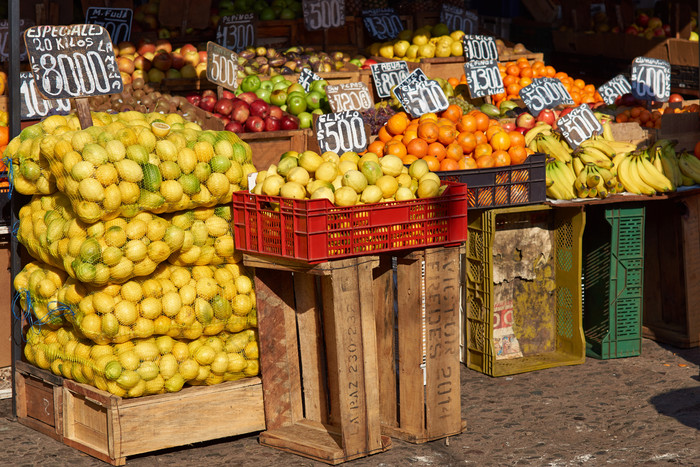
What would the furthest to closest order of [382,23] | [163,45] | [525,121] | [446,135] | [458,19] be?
[458,19], [382,23], [163,45], [525,121], [446,135]

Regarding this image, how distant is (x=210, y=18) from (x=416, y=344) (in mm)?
5589

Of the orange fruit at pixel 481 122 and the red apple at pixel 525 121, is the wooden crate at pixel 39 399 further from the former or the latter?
the red apple at pixel 525 121

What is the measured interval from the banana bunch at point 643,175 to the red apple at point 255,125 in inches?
99.9

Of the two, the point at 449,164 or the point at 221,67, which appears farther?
the point at 221,67

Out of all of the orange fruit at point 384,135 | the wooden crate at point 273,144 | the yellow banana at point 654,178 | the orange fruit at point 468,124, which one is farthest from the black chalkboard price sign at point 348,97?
the yellow banana at point 654,178

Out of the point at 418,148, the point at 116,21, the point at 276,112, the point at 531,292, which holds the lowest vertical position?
the point at 531,292

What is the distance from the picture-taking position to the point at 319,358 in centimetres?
514

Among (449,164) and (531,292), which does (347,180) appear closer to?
(449,164)

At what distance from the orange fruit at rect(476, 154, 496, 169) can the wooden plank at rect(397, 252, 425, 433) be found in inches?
59.5

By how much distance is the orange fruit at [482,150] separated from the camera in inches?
251

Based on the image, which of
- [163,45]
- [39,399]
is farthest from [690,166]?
[163,45]

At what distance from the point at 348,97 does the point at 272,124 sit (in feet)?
2.87

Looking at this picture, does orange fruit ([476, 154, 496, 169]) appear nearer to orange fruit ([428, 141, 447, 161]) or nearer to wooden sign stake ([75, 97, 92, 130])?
orange fruit ([428, 141, 447, 161])

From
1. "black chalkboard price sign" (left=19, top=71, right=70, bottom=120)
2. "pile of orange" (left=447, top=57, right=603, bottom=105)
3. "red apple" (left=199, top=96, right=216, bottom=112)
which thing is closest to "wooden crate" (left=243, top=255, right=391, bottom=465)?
"red apple" (left=199, top=96, right=216, bottom=112)
